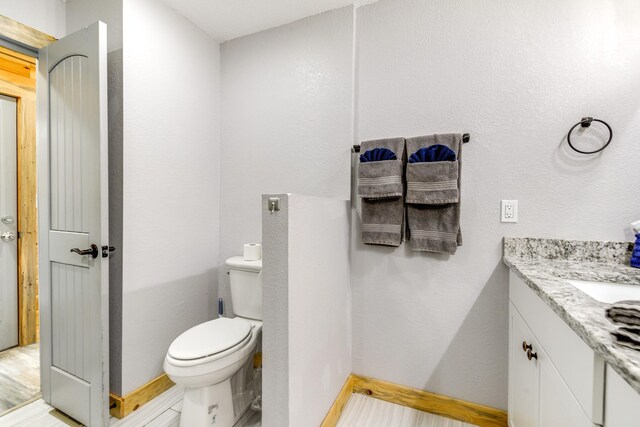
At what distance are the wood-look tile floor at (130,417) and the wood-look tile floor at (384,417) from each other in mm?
513

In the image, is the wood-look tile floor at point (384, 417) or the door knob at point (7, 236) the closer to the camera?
the wood-look tile floor at point (384, 417)

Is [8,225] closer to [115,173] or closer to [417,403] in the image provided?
[115,173]

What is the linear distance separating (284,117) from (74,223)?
53.4 inches

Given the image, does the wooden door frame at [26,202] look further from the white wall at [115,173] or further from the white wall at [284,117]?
the white wall at [284,117]

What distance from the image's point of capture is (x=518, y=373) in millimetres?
1264

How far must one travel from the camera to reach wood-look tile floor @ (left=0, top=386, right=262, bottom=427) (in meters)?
1.55

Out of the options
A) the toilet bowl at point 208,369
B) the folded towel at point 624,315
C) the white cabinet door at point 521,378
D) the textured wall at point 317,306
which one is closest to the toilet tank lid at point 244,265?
the toilet bowl at point 208,369

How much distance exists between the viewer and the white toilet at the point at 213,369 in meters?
1.34

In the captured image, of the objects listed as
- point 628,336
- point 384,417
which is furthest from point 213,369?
point 628,336

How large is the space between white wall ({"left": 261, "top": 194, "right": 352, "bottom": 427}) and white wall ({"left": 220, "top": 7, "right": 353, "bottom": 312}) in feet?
1.57

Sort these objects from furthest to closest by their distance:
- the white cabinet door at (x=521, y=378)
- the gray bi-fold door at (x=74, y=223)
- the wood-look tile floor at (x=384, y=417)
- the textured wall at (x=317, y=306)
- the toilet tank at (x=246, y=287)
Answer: the toilet tank at (x=246, y=287) < the wood-look tile floor at (x=384, y=417) < the gray bi-fold door at (x=74, y=223) < the textured wall at (x=317, y=306) < the white cabinet door at (x=521, y=378)

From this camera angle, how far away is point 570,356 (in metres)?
0.75

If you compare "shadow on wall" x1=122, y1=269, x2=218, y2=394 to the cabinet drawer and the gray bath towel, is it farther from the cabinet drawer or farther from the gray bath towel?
the cabinet drawer

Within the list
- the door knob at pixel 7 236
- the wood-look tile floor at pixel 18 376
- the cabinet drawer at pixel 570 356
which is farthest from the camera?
the door knob at pixel 7 236
